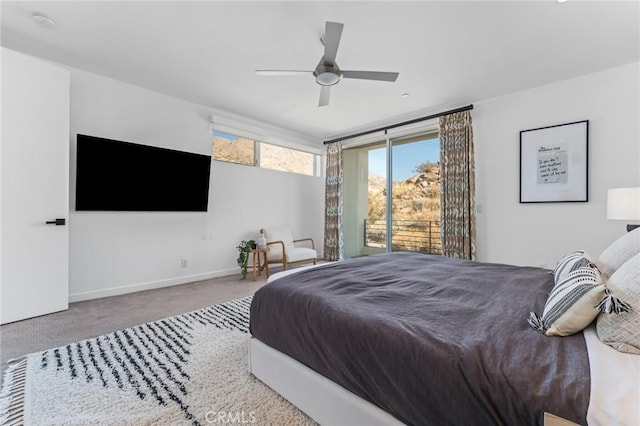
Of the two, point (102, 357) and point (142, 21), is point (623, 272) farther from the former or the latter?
point (142, 21)

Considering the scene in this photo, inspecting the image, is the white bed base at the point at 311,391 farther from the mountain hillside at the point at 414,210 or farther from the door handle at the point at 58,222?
the mountain hillside at the point at 414,210

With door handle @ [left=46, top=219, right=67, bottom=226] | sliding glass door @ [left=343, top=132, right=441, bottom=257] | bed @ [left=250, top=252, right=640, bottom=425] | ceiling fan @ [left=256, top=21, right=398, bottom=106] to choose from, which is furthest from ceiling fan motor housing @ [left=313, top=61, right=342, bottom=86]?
door handle @ [left=46, top=219, right=67, bottom=226]

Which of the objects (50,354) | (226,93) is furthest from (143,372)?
(226,93)

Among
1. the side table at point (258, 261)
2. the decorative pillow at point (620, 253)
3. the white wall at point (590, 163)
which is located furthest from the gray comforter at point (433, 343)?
→ the side table at point (258, 261)

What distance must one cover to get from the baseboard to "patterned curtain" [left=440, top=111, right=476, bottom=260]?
3543 millimetres

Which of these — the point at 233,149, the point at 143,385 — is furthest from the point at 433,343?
the point at 233,149

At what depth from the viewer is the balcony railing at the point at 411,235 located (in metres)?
4.90

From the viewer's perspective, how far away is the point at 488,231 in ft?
13.2

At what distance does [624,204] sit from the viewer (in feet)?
7.95

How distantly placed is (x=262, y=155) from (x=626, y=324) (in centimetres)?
502

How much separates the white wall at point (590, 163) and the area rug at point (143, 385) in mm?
3670

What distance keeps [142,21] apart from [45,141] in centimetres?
165

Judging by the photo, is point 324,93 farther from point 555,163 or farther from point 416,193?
point 555,163

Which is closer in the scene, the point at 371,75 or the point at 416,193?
the point at 371,75
